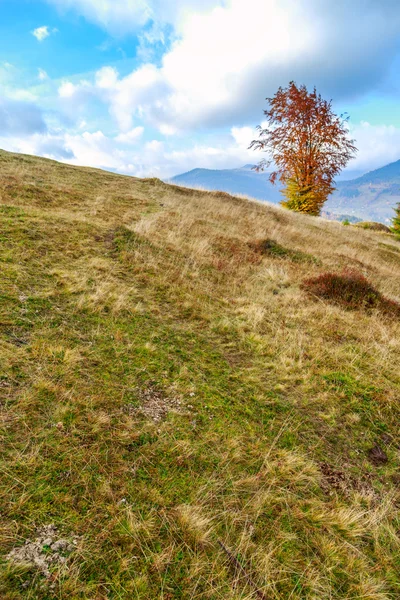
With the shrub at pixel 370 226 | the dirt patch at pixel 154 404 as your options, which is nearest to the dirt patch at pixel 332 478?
the dirt patch at pixel 154 404

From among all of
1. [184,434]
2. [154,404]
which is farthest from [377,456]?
[154,404]

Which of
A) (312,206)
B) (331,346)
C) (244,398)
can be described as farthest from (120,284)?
(312,206)

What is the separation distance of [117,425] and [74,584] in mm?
1469

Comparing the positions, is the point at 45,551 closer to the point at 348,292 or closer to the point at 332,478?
the point at 332,478

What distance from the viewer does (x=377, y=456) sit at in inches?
156

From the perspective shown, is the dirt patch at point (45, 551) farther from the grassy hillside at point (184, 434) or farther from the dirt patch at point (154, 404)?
the dirt patch at point (154, 404)

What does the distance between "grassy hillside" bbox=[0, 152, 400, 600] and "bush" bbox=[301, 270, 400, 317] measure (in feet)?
1.68

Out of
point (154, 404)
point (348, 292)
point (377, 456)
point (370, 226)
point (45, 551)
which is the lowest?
point (377, 456)

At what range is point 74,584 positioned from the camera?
2092 millimetres

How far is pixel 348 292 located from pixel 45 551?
8925 millimetres

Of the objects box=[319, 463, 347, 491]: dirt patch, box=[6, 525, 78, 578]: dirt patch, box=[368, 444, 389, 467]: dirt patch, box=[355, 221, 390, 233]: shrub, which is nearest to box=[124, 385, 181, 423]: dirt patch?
box=[6, 525, 78, 578]: dirt patch

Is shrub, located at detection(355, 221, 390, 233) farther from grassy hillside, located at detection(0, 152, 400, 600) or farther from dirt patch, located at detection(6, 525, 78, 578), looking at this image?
dirt patch, located at detection(6, 525, 78, 578)

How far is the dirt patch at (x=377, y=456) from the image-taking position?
3.88 metres

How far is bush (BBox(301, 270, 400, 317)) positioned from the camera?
8367 mm
